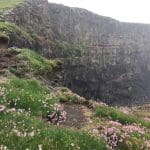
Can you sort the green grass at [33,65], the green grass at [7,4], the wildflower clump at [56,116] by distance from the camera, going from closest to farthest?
the wildflower clump at [56,116]
the green grass at [33,65]
the green grass at [7,4]

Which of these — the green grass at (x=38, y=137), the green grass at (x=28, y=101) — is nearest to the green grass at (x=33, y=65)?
the green grass at (x=28, y=101)

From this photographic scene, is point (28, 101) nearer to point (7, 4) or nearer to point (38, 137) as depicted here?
point (38, 137)

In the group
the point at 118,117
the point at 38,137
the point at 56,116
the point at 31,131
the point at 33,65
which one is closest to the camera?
the point at 38,137

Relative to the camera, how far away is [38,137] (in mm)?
15344

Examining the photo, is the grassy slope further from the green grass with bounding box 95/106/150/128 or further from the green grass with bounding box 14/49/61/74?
the green grass with bounding box 14/49/61/74

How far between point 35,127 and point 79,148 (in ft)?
6.56

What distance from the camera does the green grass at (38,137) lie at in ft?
48.3

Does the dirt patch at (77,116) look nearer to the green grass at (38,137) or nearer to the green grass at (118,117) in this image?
the green grass at (118,117)

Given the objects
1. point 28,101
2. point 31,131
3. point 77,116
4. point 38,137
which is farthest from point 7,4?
point 38,137

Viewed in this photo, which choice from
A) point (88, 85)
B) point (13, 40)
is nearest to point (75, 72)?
point (88, 85)

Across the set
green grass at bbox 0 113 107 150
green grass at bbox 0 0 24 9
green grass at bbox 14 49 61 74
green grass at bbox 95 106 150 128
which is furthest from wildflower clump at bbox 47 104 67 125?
green grass at bbox 0 0 24 9

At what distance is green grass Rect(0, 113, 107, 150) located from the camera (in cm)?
1473

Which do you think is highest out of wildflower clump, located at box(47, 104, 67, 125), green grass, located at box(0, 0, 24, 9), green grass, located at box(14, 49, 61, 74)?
wildflower clump, located at box(47, 104, 67, 125)

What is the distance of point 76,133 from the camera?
16.5 m
